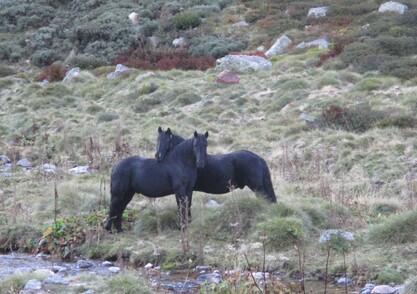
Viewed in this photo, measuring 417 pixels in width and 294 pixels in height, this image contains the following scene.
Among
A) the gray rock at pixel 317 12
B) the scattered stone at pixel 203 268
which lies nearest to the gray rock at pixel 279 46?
the gray rock at pixel 317 12

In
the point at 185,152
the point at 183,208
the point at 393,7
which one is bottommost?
the point at 393,7

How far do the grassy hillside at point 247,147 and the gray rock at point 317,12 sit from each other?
1.44 ft

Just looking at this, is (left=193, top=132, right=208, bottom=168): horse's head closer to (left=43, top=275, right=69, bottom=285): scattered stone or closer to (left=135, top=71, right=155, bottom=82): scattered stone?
(left=43, top=275, right=69, bottom=285): scattered stone

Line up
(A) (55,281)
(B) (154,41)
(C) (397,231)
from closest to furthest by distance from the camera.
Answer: (A) (55,281) → (C) (397,231) → (B) (154,41)

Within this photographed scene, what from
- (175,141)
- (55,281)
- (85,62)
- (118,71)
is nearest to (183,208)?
(175,141)

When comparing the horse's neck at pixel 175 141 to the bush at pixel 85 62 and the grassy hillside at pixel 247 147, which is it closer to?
the grassy hillside at pixel 247 147

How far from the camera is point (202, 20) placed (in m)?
36.6

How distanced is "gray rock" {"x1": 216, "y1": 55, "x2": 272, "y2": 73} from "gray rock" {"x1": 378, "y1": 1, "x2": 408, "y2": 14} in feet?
23.8

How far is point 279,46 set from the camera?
103ft

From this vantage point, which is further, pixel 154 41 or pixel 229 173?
pixel 154 41

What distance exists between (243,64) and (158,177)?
17411 mm

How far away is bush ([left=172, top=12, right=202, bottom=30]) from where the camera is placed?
1417 inches

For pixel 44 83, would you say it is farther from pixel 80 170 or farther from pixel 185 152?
pixel 185 152

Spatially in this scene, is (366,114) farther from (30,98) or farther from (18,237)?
(30,98)
